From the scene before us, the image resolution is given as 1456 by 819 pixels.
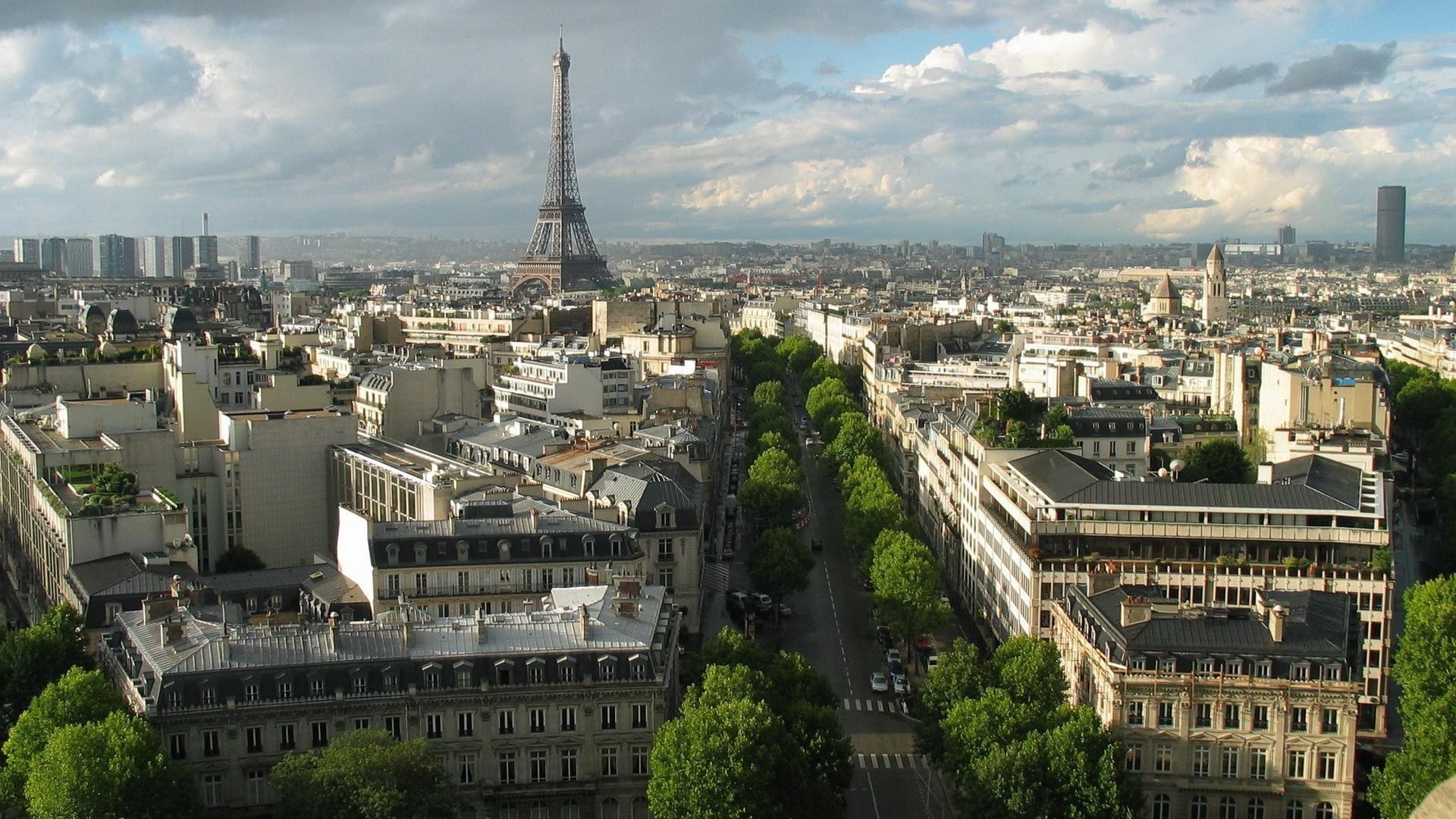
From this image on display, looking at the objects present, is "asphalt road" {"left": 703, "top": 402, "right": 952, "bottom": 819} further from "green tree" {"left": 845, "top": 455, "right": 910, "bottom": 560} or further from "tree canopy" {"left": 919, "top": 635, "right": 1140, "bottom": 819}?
"green tree" {"left": 845, "top": 455, "right": 910, "bottom": 560}

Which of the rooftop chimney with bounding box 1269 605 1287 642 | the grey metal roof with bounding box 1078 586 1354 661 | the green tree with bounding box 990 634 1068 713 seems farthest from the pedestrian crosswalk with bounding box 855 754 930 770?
the rooftop chimney with bounding box 1269 605 1287 642

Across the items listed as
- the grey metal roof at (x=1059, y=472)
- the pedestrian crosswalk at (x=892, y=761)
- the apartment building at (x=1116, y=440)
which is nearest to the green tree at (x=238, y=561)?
the pedestrian crosswalk at (x=892, y=761)

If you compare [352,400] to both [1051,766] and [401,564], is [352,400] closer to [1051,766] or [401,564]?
[401,564]

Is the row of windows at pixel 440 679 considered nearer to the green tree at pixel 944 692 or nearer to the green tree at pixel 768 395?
the green tree at pixel 944 692

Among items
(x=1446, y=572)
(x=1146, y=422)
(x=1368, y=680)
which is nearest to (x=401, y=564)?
(x=1368, y=680)

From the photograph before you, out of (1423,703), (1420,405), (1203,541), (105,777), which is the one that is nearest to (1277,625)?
(1423,703)

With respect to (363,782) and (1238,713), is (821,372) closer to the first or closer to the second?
(1238,713)
